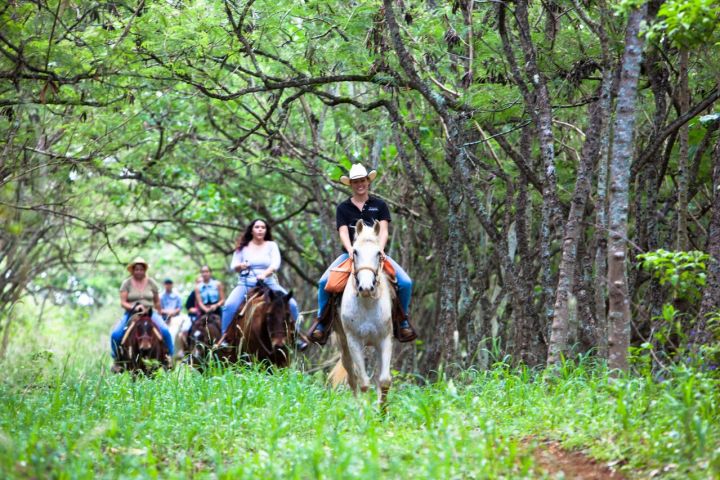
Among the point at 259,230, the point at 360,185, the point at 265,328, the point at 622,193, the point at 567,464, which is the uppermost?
the point at 360,185

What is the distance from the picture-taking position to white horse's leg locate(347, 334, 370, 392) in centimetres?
1102

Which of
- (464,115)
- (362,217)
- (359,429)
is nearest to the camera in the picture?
(359,429)

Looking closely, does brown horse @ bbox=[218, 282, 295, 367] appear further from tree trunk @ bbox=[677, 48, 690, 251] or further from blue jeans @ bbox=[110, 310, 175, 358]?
tree trunk @ bbox=[677, 48, 690, 251]

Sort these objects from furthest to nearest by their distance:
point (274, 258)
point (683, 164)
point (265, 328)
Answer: point (274, 258) < point (265, 328) < point (683, 164)

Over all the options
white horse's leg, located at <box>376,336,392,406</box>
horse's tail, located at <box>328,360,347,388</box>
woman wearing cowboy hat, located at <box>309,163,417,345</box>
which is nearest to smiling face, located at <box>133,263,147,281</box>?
horse's tail, located at <box>328,360,347,388</box>

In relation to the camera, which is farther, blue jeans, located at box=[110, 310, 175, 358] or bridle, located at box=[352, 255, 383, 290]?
blue jeans, located at box=[110, 310, 175, 358]

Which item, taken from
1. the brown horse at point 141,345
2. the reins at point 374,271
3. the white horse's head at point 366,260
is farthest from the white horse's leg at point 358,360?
the brown horse at point 141,345

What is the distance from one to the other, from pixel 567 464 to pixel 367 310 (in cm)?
416

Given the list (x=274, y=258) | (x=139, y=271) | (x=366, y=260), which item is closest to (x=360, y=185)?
(x=366, y=260)

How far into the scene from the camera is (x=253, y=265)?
620 inches

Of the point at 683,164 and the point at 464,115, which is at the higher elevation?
the point at 464,115

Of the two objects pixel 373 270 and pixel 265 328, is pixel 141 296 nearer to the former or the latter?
pixel 265 328

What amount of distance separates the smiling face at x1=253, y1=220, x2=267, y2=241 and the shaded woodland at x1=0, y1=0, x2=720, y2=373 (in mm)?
1223

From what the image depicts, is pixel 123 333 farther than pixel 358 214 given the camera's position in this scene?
Yes
